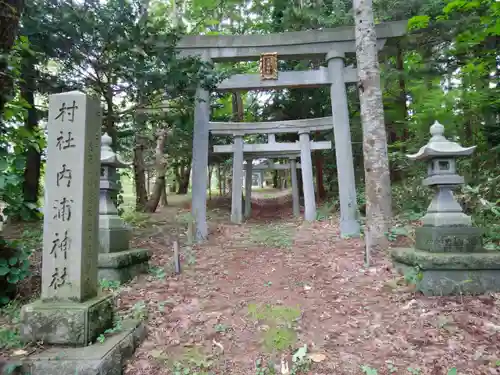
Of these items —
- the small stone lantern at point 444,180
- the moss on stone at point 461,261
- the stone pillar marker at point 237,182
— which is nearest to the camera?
the moss on stone at point 461,261

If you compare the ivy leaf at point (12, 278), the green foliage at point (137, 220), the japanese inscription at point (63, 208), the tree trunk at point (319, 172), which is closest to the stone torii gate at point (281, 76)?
the green foliage at point (137, 220)

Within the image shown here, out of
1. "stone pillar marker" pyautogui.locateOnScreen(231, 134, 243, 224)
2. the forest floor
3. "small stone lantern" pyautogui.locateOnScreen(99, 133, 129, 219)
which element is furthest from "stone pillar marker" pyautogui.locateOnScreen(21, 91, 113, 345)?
"stone pillar marker" pyautogui.locateOnScreen(231, 134, 243, 224)

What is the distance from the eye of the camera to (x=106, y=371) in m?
2.56

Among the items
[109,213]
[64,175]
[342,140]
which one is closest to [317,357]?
[64,175]

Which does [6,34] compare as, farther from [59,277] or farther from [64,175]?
[59,277]

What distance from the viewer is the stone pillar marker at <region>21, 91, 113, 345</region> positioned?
278cm

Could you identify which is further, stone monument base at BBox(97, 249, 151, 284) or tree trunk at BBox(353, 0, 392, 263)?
tree trunk at BBox(353, 0, 392, 263)

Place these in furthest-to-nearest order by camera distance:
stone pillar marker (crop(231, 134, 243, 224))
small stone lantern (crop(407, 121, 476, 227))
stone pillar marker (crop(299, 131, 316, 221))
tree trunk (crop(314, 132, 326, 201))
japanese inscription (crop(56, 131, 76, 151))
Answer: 1. tree trunk (crop(314, 132, 326, 201))
2. stone pillar marker (crop(231, 134, 243, 224))
3. stone pillar marker (crop(299, 131, 316, 221))
4. small stone lantern (crop(407, 121, 476, 227))
5. japanese inscription (crop(56, 131, 76, 151))

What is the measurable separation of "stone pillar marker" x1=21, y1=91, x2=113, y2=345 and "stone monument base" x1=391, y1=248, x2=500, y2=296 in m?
3.62

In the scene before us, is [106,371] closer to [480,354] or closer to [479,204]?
[480,354]

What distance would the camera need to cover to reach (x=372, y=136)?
20.1 ft

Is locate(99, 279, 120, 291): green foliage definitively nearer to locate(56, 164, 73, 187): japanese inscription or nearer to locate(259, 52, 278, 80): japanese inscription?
locate(56, 164, 73, 187): japanese inscription

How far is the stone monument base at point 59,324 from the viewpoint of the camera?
2736 millimetres

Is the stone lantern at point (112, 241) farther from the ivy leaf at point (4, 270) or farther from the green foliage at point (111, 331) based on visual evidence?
the green foliage at point (111, 331)
